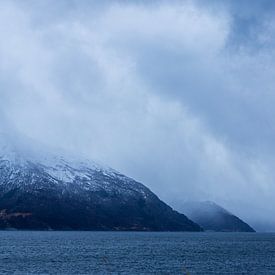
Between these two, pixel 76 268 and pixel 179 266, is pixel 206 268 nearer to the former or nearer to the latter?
pixel 179 266

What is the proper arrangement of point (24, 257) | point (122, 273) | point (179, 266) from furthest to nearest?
1. point (24, 257)
2. point (179, 266)
3. point (122, 273)

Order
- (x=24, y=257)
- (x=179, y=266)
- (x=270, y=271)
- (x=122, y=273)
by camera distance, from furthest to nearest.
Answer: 1. (x=24, y=257)
2. (x=179, y=266)
3. (x=270, y=271)
4. (x=122, y=273)

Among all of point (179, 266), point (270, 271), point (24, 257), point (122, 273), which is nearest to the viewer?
point (122, 273)

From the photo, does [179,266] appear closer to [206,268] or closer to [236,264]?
[206,268]

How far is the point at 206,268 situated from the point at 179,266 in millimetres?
7459

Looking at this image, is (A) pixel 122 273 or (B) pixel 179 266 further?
(B) pixel 179 266

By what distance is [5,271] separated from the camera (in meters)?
116

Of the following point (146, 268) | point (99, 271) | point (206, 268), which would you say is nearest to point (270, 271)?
point (206, 268)

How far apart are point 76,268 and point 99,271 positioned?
29.2 feet

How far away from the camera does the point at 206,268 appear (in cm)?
12888

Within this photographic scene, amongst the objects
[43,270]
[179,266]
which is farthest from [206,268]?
[43,270]

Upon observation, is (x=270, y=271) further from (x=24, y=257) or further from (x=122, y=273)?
(x=24, y=257)

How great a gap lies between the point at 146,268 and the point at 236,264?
25.8m

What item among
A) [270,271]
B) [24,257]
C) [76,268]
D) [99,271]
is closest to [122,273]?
[99,271]
